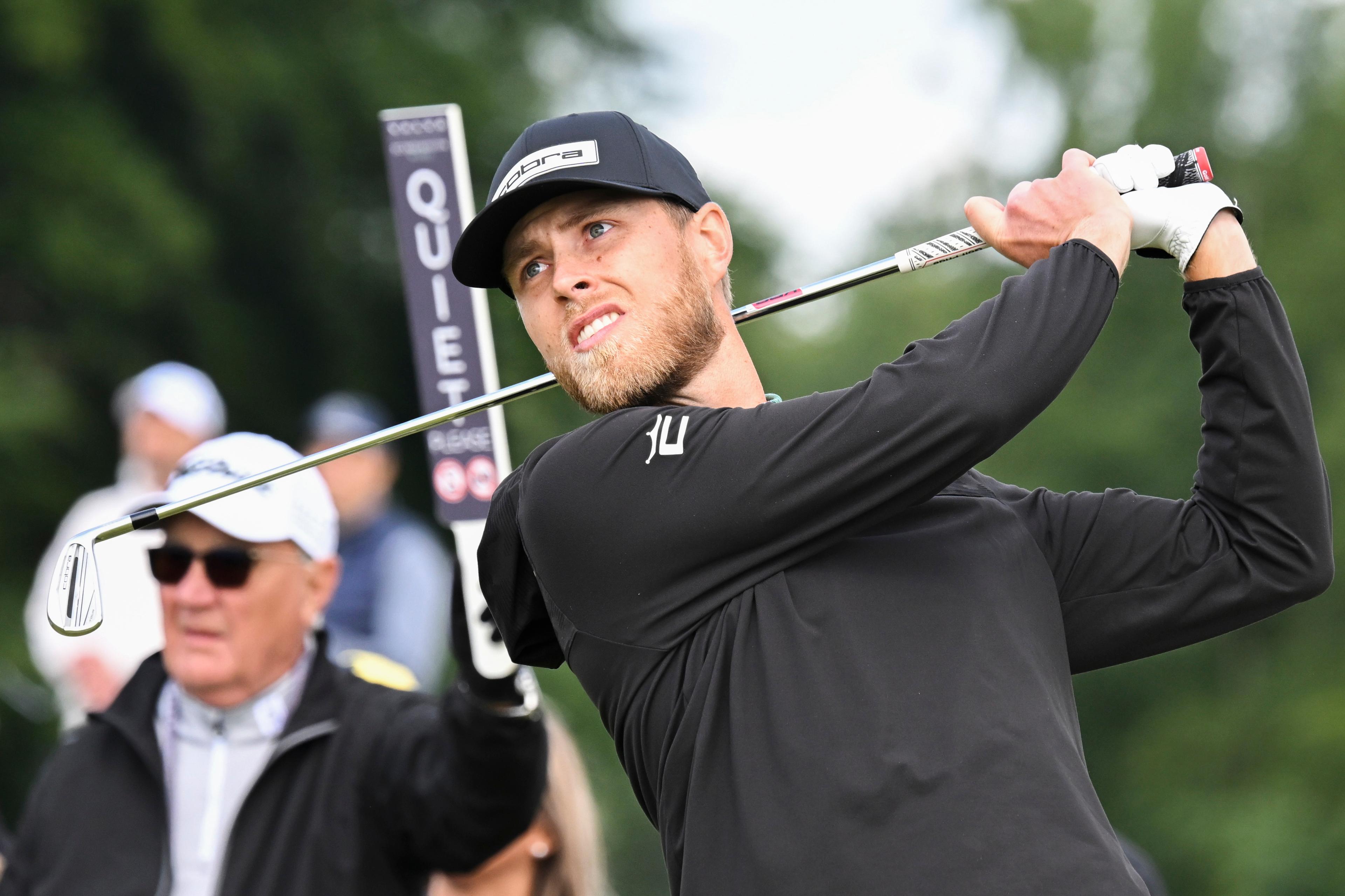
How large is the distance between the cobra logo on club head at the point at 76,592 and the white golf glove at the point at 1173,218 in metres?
2.00

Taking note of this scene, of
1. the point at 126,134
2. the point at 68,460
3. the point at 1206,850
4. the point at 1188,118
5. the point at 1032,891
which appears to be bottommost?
the point at 1206,850

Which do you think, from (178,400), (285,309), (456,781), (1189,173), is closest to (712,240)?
(1189,173)

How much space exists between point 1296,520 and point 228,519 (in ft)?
7.48

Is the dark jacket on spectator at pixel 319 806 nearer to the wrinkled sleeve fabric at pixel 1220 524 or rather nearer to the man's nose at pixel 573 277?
the man's nose at pixel 573 277

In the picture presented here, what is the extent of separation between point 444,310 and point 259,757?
1.07 meters

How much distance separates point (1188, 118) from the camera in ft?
73.3

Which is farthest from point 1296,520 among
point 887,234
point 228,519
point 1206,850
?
point 887,234

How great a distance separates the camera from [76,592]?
330cm

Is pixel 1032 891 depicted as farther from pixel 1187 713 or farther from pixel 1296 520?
pixel 1187 713

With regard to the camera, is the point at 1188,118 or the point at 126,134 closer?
the point at 126,134

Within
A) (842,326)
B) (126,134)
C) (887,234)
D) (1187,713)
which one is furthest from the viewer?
(842,326)

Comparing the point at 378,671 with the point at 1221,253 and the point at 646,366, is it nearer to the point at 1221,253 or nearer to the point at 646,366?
the point at 646,366

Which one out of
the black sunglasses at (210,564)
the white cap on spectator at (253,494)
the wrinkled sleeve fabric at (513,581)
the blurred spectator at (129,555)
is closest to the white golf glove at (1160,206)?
the wrinkled sleeve fabric at (513,581)

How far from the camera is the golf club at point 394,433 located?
2.79 m
